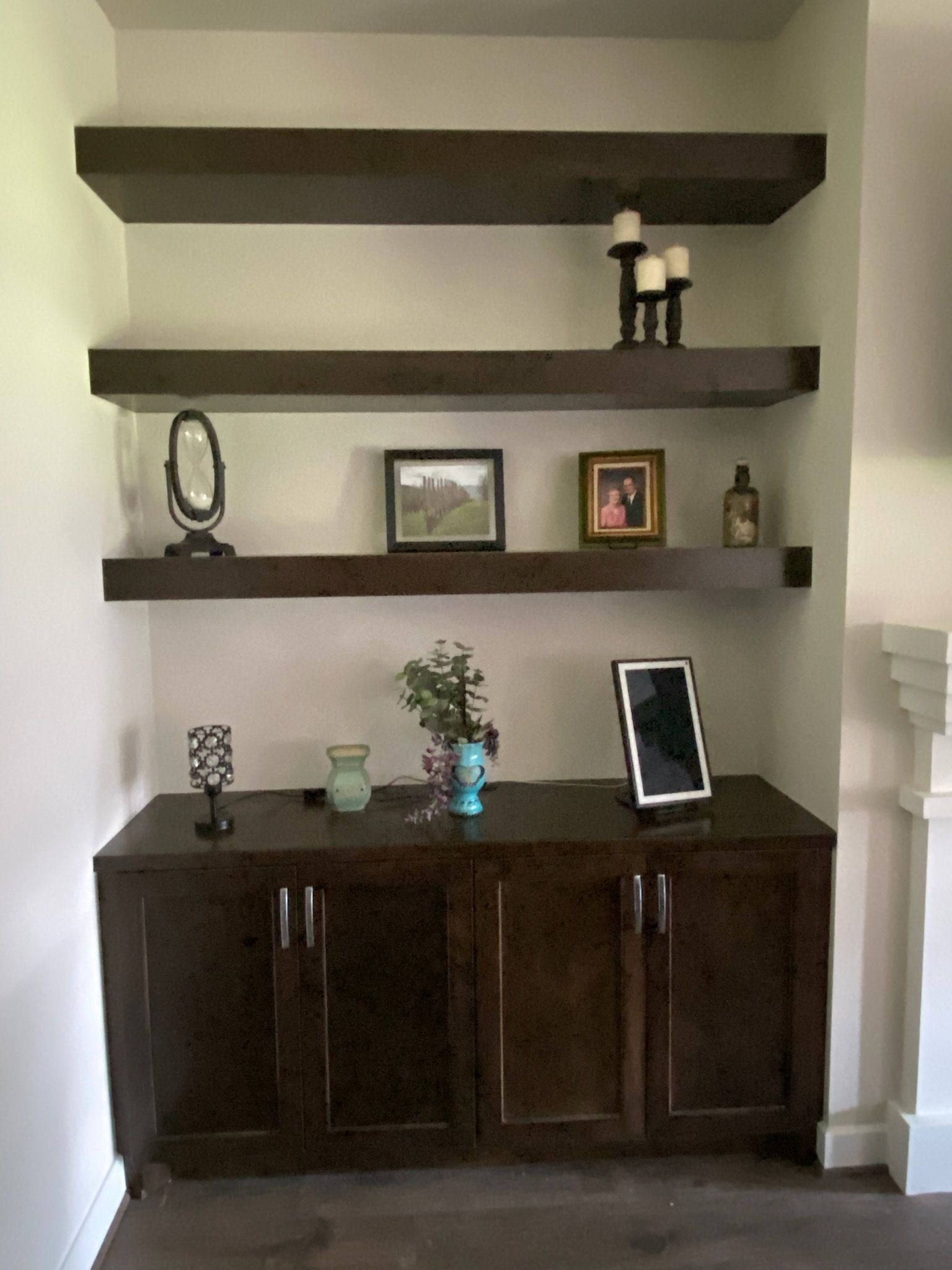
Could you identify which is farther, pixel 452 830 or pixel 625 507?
pixel 625 507

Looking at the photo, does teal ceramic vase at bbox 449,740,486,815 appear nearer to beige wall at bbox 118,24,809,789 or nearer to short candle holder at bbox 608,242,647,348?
beige wall at bbox 118,24,809,789

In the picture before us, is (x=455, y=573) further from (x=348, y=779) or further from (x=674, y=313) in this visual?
(x=674, y=313)

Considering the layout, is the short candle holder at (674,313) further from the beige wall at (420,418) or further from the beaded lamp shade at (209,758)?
the beaded lamp shade at (209,758)

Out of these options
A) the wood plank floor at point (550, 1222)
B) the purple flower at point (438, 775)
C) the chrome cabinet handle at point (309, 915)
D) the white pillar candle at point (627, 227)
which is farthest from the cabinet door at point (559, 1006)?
the white pillar candle at point (627, 227)

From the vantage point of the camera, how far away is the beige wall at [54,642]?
1.41 meters

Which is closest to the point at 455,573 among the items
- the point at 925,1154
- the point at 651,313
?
the point at 651,313

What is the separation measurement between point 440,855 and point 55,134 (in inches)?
67.5

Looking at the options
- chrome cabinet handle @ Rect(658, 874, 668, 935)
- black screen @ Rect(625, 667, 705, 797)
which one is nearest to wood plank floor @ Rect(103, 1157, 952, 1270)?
chrome cabinet handle @ Rect(658, 874, 668, 935)

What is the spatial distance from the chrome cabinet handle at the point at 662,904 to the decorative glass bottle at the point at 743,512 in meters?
0.84

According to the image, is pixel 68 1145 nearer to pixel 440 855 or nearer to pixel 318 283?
pixel 440 855

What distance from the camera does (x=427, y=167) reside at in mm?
1788

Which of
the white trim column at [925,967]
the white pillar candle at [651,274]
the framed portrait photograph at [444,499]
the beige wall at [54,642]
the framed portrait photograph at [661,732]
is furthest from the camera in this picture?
the framed portrait photograph at [444,499]

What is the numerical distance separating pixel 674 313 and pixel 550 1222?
2.09 meters

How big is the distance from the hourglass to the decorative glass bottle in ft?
4.13
